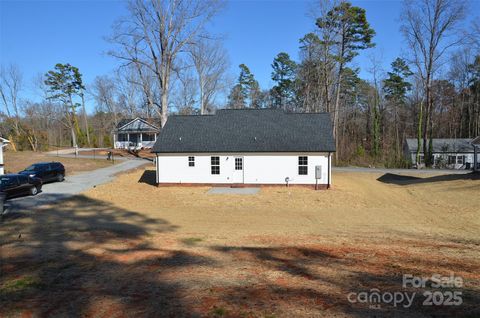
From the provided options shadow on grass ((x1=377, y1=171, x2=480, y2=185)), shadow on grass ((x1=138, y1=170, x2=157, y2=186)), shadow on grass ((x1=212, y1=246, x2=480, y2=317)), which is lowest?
shadow on grass ((x1=377, y1=171, x2=480, y2=185))

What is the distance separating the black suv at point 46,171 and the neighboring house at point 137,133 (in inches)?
1203

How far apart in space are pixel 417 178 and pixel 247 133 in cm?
1699

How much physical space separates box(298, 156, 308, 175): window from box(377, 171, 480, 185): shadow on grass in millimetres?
9821

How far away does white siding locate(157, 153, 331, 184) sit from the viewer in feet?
84.0

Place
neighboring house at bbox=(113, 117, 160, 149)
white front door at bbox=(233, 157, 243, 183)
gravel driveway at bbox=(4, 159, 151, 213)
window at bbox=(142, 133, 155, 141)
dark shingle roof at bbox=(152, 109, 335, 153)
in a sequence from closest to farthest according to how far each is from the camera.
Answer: gravel driveway at bbox=(4, 159, 151, 213) < dark shingle roof at bbox=(152, 109, 335, 153) < white front door at bbox=(233, 157, 243, 183) < neighboring house at bbox=(113, 117, 160, 149) < window at bbox=(142, 133, 155, 141)

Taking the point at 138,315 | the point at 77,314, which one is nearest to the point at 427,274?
the point at 138,315

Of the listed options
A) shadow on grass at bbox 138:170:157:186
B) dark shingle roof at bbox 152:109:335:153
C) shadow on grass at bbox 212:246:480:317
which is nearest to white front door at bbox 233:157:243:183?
dark shingle roof at bbox 152:109:335:153

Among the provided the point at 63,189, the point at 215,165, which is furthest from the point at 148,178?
the point at 63,189

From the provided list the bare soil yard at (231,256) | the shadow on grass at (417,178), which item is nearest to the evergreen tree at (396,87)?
the shadow on grass at (417,178)

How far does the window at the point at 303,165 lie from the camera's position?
84.2 feet

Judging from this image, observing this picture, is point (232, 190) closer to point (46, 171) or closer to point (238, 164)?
point (238, 164)

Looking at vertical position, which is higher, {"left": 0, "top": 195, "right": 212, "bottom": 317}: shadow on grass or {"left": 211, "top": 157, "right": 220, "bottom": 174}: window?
{"left": 211, "top": 157, "right": 220, "bottom": 174}: window

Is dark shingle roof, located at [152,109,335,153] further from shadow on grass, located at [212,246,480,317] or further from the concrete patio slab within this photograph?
shadow on grass, located at [212,246,480,317]

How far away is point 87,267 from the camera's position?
8453 millimetres
